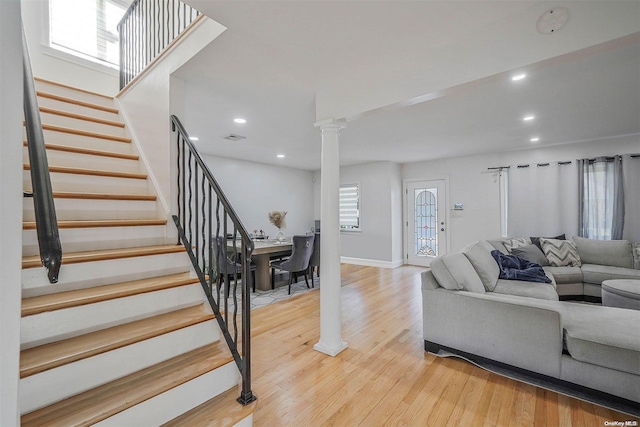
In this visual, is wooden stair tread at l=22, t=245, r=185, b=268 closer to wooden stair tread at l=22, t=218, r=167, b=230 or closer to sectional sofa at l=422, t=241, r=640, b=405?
wooden stair tread at l=22, t=218, r=167, b=230

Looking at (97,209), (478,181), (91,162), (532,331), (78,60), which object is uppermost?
(78,60)

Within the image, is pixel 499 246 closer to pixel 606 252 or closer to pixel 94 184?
pixel 606 252

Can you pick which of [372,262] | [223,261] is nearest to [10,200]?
[223,261]

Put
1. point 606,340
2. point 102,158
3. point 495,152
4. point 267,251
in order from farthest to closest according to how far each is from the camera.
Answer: point 495,152
point 267,251
point 102,158
point 606,340

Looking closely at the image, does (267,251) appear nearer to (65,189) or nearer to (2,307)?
(65,189)

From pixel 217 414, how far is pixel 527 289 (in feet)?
9.97

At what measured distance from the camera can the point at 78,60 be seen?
13.1 ft

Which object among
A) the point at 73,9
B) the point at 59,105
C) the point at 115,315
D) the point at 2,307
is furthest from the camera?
the point at 73,9

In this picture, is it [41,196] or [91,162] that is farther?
[91,162]

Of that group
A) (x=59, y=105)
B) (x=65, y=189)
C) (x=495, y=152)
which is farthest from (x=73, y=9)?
(x=495, y=152)

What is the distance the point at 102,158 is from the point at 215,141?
223 centimetres

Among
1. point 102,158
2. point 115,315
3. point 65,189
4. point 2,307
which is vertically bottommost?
point 115,315

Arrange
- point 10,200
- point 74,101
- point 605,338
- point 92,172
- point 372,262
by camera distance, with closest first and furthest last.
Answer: point 10,200, point 605,338, point 92,172, point 74,101, point 372,262

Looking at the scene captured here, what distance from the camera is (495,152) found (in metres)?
5.71
